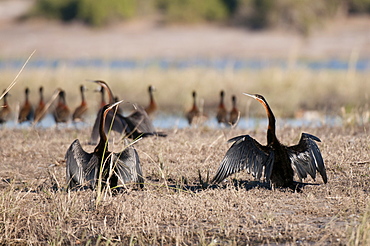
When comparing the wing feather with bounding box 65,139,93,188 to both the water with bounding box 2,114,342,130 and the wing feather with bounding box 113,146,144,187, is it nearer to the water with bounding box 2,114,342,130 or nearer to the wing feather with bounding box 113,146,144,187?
the wing feather with bounding box 113,146,144,187

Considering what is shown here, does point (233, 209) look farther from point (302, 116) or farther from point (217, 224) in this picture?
point (302, 116)

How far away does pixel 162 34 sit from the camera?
29.7 m

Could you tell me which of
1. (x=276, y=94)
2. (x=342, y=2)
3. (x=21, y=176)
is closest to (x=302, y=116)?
(x=276, y=94)

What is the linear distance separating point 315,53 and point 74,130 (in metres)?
19.1

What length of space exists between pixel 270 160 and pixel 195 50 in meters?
22.2

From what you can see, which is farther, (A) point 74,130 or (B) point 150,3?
(B) point 150,3

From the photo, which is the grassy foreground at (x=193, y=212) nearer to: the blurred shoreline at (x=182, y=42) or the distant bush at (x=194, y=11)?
the blurred shoreline at (x=182, y=42)

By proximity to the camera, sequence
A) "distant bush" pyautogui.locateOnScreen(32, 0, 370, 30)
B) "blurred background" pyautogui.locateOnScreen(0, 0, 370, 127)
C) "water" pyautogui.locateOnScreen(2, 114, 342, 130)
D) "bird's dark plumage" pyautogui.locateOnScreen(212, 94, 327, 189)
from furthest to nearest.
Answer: "distant bush" pyautogui.locateOnScreen(32, 0, 370, 30) → "blurred background" pyautogui.locateOnScreen(0, 0, 370, 127) → "water" pyautogui.locateOnScreen(2, 114, 342, 130) → "bird's dark plumage" pyautogui.locateOnScreen(212, 94, 327, 189)

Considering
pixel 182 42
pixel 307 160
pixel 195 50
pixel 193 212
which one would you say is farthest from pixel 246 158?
pixel 182 42

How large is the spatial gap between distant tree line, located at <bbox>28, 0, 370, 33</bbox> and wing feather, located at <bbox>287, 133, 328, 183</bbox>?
930 inches

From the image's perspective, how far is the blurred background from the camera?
49.9 ft

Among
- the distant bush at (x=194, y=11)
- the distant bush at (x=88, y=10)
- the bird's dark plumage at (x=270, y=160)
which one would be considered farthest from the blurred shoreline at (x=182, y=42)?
the bird's dark plumage at (x=270, y=160)

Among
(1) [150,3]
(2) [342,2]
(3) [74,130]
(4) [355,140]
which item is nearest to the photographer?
(4) [355,140]

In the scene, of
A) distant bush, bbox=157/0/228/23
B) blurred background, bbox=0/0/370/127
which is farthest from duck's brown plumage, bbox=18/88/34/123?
distant bush, bbox=157/0/228/23
